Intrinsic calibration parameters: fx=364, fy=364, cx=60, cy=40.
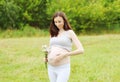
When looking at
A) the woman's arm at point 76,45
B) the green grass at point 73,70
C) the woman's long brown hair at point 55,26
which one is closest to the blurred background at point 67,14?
the green grass at point 73,70

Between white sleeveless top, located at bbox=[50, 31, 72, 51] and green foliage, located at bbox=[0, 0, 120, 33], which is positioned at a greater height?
white sleeveless top, located at bbox=[50, 31, 72, 51]

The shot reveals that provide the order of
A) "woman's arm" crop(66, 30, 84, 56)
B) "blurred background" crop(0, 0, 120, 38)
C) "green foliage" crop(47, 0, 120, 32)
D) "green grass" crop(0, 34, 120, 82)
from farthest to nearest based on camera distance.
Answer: "green foliage" crop(47, 0, 120, 32) → "blurred background" crop(0, 0, 120, 38) → "green grass" crop(0, 34, 120, 82) → "woman's arm" crop(66, 30, 84, 56)

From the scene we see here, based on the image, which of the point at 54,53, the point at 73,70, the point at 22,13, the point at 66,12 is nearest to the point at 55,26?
the point at 54,53

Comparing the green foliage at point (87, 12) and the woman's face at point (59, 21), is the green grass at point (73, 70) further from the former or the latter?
the green foliage at point (87, 12)

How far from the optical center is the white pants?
188 inches

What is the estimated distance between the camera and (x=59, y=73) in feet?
15.8

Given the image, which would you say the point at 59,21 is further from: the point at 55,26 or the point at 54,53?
the point at 54,53

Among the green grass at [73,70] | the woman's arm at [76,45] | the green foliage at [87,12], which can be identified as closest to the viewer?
the woman's arm at [76,45]

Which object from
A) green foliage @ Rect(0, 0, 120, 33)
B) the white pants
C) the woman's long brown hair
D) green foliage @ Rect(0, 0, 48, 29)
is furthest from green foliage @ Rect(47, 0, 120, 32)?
the white pants

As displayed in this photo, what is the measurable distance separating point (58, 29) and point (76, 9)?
2572 centimetres

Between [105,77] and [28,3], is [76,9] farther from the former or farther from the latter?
[105,77]

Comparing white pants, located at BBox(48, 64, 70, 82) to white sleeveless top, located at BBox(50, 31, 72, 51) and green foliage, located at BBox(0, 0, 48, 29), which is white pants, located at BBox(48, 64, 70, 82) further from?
green foliage, located at BBox(0, 0, 48, 29)

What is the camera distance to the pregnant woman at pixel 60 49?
15.7 feet

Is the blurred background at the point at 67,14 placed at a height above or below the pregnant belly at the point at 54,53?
below
